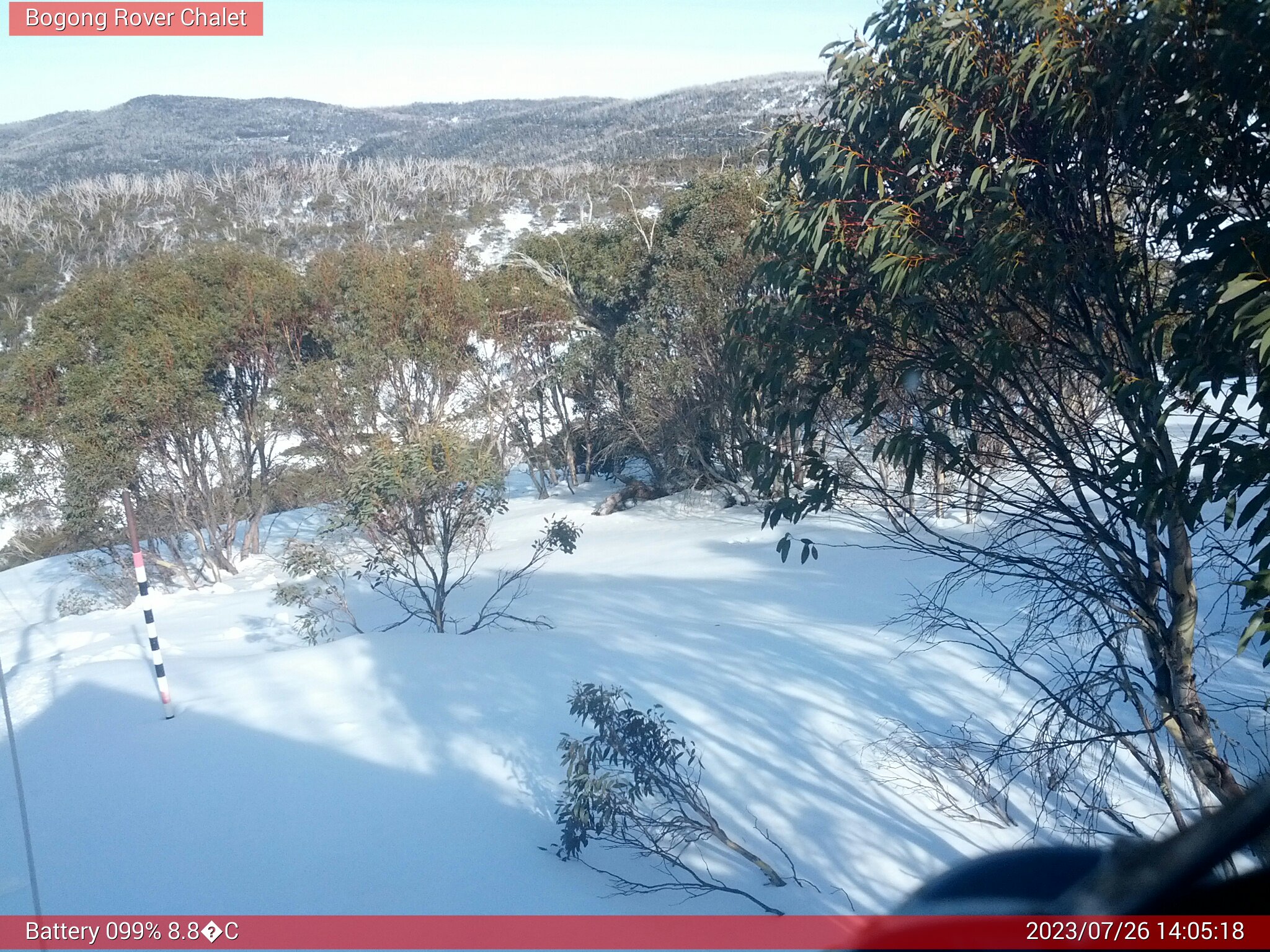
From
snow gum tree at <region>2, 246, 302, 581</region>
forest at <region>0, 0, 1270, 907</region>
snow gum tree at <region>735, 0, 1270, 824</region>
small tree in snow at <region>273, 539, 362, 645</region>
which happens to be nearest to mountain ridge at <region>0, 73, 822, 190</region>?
snow gum tree at <region>2, 246, 302, 581</region>

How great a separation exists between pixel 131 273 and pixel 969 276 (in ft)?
48.9

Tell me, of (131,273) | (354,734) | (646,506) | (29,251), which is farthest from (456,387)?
(29,251)

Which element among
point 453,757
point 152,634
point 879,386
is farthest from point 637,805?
point 152,634

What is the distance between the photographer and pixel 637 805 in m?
4.19

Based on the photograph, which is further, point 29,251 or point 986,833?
point 29,251

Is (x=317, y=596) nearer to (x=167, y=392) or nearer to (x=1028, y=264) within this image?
(x=167, y=392)

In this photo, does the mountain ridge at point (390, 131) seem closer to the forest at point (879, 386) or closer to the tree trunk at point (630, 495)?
the forest at point (879, 386)

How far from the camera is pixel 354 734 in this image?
5.39 meters

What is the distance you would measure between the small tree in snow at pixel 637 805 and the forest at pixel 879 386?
8cm

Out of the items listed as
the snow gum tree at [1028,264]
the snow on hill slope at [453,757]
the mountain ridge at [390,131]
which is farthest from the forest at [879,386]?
the mountain ridge at [390,131]

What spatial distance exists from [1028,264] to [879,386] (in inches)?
44.9

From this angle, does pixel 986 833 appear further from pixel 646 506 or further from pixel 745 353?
pixel 646 506

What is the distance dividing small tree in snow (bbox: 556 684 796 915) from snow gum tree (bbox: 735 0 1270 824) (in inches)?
48.5

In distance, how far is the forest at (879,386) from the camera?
3.15 metres
